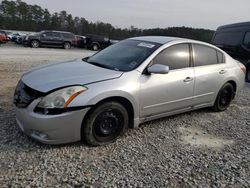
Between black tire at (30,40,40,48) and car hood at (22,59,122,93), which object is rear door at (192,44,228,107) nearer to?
car hood at (22,59,122,93)

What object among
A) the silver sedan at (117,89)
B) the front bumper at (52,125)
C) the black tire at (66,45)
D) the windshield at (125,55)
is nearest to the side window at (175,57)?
the silver sedan at (117,89)

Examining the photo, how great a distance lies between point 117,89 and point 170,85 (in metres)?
1.04

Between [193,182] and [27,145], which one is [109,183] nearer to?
[193,182]

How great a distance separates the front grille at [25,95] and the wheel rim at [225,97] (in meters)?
3.70

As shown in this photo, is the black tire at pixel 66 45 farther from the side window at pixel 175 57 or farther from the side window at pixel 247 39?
the side window at pixel 175 57

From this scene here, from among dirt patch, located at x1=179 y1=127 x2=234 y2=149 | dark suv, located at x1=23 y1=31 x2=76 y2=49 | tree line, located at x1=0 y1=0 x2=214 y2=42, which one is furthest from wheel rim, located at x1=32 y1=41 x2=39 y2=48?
tree line, located at x1=0 y1=0 x2=214 y2=42

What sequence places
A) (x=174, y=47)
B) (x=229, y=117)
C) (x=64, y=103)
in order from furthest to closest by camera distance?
(x=229, y=117)
(x=174, y=47)
(x=64, y=103)

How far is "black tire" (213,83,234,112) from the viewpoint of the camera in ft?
17.5

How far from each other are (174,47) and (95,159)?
2304 mm

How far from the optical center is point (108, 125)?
3.70 metres

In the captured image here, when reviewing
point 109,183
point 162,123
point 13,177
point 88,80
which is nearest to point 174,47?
point 162,123

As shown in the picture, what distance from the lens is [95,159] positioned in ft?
10.9

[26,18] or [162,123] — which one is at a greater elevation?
[26,18]

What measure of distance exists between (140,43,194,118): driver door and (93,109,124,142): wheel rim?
0.42 m
